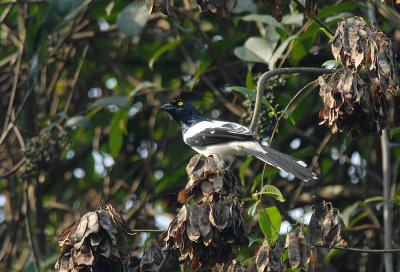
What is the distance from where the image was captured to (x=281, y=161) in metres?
3.98

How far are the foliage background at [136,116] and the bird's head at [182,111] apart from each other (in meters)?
0.25

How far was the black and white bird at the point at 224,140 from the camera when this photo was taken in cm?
392

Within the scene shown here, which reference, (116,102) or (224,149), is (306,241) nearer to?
(224,149)

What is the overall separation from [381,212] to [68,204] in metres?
3.20

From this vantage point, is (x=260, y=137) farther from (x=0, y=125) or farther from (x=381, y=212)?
(x=0, y=125)

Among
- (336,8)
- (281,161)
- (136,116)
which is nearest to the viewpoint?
(281,161)

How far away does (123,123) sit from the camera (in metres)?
5.95

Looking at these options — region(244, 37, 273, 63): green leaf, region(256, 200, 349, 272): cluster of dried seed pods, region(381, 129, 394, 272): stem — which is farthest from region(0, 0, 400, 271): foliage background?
region(256, 200, 349, 272): cluster of dried seed pods

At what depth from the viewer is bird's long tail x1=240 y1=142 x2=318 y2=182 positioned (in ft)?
12.2

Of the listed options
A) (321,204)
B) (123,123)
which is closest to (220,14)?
(321,204)

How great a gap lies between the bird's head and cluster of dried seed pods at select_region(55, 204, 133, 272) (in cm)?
271

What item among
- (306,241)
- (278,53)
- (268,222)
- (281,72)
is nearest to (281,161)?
(268,222)

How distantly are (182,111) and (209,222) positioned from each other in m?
2.96

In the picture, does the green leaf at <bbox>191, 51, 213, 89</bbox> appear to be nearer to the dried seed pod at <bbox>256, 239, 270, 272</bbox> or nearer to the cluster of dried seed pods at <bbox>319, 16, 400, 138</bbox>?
the cluster of dried seed pods at <bbox>319, 16, 400, 138</bbox>
